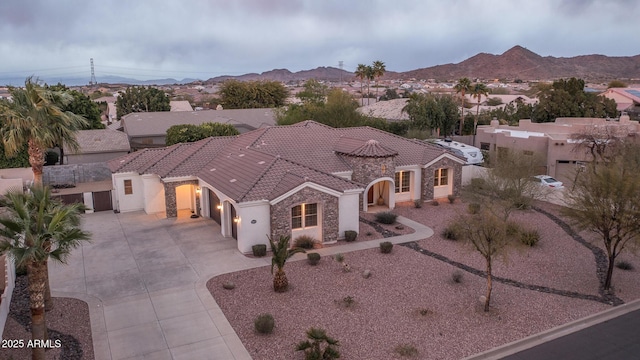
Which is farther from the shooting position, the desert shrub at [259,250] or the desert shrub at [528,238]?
the desert shrub at [528,238]

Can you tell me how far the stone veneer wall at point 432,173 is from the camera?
32.3 m

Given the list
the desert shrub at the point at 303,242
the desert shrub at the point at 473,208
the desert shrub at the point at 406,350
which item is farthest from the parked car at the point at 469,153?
the desert shrub at the point at 406,350

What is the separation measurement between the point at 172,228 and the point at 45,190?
13577 mm

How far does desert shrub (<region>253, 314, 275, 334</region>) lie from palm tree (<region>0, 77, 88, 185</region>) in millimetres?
11198

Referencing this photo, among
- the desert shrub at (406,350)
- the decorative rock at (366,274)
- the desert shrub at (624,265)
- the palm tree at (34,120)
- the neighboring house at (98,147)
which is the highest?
the palm tree at (34,120)

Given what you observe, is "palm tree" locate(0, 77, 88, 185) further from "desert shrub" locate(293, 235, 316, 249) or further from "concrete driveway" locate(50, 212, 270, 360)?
"desert shrub" locate(293, 235, 316, 249)

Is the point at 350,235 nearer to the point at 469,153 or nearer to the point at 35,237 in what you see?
the point at 35,237

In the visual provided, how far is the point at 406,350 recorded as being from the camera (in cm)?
1406

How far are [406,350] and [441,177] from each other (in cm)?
2079

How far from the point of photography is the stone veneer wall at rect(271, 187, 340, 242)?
2280cm

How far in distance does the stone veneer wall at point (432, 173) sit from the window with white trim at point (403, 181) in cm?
97

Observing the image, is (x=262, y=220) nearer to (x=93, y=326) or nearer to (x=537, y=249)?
(x=93, y=326)

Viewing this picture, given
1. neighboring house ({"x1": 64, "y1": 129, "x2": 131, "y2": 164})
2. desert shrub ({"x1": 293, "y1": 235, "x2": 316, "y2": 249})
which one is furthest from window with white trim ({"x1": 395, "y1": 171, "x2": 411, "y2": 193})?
neighboring house ({"x1": 64, "y1": 129, "x2": 131, "y2": 164})

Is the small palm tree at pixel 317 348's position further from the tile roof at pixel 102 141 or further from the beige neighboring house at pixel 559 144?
Result: the tile roof at pixel 102 141
